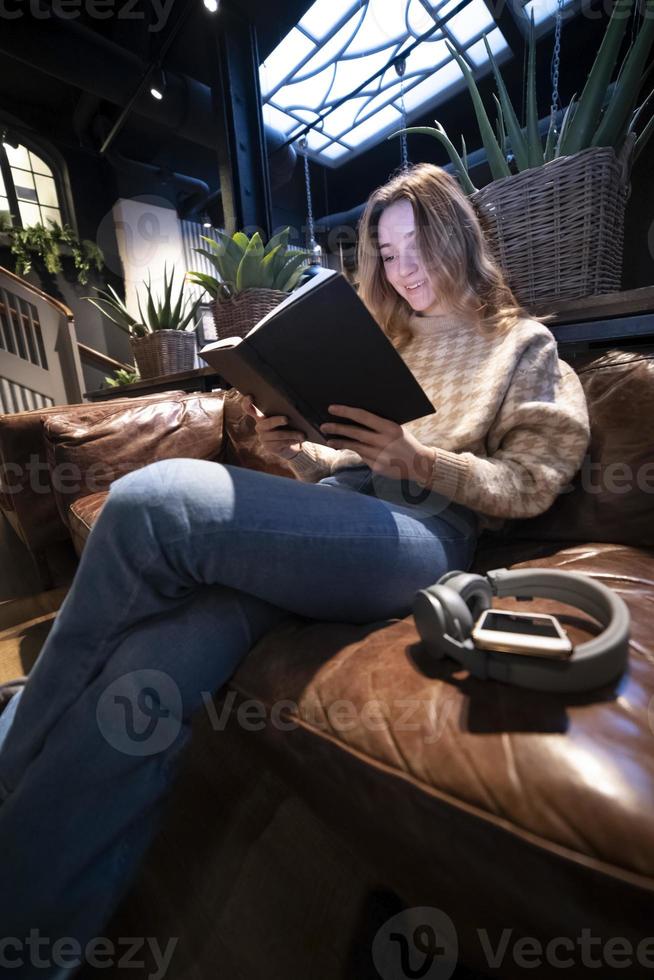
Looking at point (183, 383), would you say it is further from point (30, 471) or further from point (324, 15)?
point (324, 15)

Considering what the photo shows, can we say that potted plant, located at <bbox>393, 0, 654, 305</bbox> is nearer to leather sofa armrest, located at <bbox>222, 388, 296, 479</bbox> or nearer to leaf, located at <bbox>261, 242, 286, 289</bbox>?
leaf, located at <bbox>261, 242, 286, 289</bbox>

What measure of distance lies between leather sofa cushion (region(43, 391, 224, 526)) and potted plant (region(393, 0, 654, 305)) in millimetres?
1030

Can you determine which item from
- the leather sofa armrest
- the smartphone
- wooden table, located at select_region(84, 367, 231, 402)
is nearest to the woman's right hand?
the smartphone

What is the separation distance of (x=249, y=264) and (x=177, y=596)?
1246 mm

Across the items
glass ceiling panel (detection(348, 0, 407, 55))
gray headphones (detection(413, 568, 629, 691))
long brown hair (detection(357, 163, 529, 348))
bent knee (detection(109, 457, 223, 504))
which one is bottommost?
gray headphones (detection(413, 568, 629, 691))

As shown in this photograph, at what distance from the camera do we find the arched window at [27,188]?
14.1 ft

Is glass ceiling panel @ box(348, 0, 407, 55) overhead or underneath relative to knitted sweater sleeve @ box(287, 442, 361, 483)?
overhead

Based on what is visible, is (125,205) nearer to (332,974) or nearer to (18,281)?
(18,281)

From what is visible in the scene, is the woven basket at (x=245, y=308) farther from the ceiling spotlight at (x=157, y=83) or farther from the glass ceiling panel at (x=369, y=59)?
the ceiling spotlight at (x=157, y=83)

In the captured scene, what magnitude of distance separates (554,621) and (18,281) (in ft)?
15.1

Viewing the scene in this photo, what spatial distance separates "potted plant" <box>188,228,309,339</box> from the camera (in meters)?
1.45

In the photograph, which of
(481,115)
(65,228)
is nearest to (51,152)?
(65,228)

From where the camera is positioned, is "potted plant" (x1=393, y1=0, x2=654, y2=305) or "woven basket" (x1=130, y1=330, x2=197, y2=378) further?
"woven basket" (x1=130, y1=330, x2=197, y2=378)

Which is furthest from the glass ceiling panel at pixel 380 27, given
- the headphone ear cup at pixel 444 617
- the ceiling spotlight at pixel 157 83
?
the headphone ear cup at pixel 444 617
